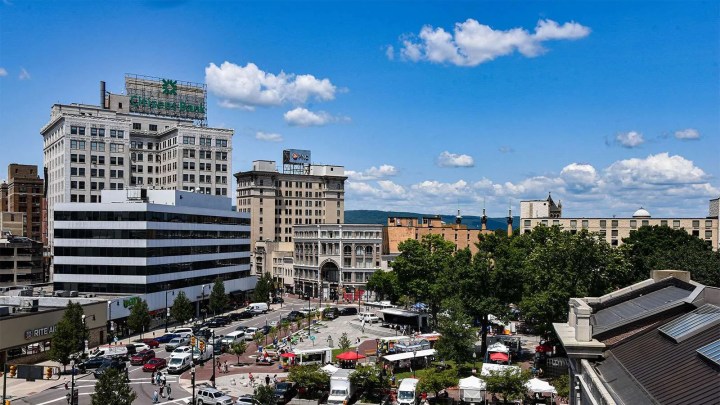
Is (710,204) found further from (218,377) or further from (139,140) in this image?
(139,140)

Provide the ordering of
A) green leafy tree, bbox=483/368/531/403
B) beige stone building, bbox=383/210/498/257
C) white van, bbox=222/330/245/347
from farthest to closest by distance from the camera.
A: beige stone building, bbox=383/210/498/257, white van, bbox=222/330/245/347, green leafy tree, bbox=483/368/531/403

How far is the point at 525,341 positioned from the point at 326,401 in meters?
36.1

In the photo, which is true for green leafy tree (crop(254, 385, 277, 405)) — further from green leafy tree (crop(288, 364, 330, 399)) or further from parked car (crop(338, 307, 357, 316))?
parked car (crop(338, 307, 357, 316))

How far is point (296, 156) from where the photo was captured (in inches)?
6988

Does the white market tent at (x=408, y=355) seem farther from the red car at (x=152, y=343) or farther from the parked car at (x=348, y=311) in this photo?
the parked car at (x=348, y=311)

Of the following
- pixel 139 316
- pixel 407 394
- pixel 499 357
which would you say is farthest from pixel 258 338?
pixel 407 394

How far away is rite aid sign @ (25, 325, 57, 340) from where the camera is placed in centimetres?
6344

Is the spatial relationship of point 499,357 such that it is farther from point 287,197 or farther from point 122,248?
point 287,197

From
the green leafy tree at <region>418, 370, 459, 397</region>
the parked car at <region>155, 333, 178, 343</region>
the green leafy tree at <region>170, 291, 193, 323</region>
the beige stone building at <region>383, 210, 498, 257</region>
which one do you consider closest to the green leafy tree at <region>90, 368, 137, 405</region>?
the green leafy tree at <region>418, 370, 459, 397</region>

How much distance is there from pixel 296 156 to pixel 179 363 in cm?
12054

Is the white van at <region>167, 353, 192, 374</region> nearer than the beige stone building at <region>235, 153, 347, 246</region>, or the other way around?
the white van at <region>167, 353, 192, 374</region>

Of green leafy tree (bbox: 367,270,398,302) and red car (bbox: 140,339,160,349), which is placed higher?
green leafy tree (bbox: 367,270,398,302)

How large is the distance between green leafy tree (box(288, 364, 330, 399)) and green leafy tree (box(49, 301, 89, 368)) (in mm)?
24856

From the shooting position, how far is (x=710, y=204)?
14188 centimetres
